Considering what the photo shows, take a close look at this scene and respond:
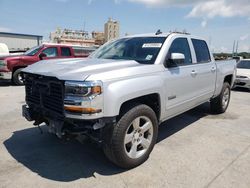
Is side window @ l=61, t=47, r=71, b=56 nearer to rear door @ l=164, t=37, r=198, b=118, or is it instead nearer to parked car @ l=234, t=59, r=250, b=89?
parked car @ l=234, t=59, r=250, b=89

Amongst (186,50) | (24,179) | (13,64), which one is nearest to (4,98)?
(13,64)

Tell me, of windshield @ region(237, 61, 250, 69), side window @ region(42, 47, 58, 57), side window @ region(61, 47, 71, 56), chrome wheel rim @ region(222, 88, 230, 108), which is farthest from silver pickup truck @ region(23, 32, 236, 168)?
windshield @ region(237, 61, 250, 69)

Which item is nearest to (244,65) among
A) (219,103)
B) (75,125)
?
(219,103)

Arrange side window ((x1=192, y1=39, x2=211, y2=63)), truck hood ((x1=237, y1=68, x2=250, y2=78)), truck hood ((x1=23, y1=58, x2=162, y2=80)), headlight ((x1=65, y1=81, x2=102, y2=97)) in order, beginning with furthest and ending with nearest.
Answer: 1. truck hood ((x1=237, y1=68, x2=250, y2=78))
2. side window ((x1=192, y1=39, x2=211, y2=63))
3. truck hood ((x1=23, y1=58, x2=162, y2=80))
4. headlight ((x1=65, y1=81, x2=102, y2=97))

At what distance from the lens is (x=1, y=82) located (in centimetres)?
1169

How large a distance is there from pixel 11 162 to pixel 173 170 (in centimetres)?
226

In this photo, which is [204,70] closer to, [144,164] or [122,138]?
[144,164]

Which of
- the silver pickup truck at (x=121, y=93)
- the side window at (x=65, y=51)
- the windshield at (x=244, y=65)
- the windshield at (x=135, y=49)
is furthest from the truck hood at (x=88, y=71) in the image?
the windshield at (x=244, y=65)

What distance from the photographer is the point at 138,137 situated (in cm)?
333

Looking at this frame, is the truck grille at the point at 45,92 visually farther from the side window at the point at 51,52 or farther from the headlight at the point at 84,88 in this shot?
the side window at the point at 51,52

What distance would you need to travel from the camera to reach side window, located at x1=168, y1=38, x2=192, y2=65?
4.01m

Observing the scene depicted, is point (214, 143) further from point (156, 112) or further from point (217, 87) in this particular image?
point (217, 87)

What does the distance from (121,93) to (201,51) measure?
2893 mm

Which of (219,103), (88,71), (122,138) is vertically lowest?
(219,103)
